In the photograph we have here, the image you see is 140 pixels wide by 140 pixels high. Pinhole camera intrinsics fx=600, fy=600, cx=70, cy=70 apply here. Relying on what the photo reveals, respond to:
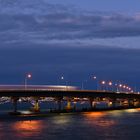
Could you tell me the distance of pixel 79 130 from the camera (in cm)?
11944

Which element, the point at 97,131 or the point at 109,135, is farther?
the point at 97,131

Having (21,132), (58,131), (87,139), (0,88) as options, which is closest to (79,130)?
(58,131)

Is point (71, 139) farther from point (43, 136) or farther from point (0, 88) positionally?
point (0, 88)

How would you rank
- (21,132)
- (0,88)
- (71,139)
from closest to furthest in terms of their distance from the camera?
1. (71,139)
2. (21,132)
3. (0,88)

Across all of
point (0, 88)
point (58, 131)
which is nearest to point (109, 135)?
point (58, 131)

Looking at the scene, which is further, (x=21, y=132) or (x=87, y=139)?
(x=21, y=132)

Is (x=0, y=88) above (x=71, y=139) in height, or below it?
above

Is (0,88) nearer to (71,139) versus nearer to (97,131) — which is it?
(97,131)

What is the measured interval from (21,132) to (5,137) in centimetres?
1110

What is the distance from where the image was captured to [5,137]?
102562 millimetres

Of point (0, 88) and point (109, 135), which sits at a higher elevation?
point (0, 88)

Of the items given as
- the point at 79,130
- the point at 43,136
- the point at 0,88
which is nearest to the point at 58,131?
the point at 79,130

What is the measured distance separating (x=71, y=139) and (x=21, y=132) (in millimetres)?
17770

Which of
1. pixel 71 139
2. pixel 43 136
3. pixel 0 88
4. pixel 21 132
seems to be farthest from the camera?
pixel 0 88
